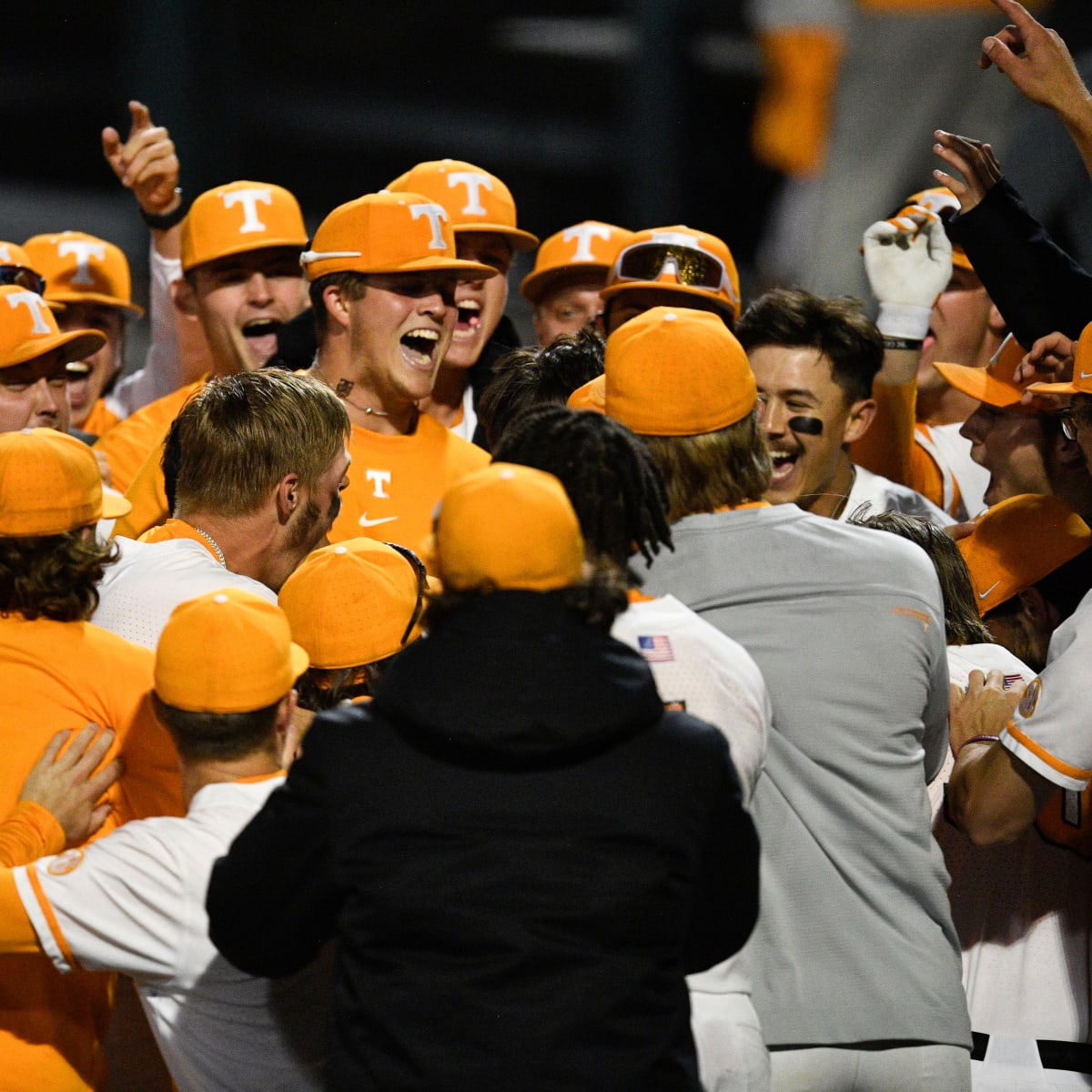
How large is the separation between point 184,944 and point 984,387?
273 cm

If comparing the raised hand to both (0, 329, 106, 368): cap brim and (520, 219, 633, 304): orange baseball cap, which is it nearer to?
(0, 329, 106, 368): cap brim

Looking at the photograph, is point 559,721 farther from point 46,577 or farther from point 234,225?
point 234,225

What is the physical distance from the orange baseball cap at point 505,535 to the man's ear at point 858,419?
2225mm

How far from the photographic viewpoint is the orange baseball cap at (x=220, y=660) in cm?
232

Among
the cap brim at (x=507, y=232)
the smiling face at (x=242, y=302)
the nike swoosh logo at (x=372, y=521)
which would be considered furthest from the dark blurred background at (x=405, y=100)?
the nike swoosh logo at (x=372, y=521)

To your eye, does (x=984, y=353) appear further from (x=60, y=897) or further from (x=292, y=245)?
(x=60, y=897)

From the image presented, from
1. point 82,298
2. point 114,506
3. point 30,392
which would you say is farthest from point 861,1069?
point 82,298

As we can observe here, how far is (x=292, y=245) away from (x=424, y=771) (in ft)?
11.5

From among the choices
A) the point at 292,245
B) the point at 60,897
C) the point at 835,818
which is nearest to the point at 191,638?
the point at 60,897

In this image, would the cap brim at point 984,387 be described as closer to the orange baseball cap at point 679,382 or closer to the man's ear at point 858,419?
the man's ear at point 858,419

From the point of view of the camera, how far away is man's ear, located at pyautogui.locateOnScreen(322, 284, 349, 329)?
13.5 feet

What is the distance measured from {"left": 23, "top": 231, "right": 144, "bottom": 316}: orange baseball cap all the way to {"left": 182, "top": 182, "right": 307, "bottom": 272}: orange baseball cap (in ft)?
3.15

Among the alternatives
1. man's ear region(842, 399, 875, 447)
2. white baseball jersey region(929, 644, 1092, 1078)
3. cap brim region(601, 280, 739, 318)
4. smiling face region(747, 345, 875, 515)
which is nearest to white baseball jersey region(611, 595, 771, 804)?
white baseball jersey region(929, 644, 1092, 1078)

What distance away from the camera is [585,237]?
5.52 m
